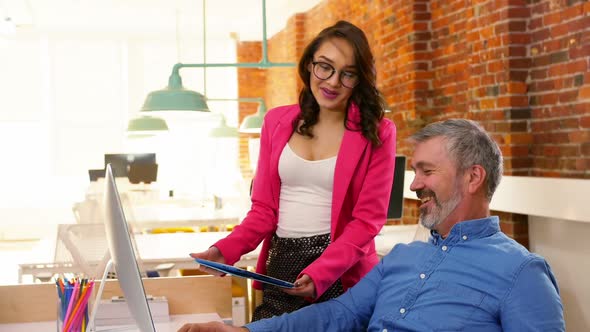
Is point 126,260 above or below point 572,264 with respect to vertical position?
above

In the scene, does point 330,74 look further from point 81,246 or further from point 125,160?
point 125,160

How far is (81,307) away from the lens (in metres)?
1.82

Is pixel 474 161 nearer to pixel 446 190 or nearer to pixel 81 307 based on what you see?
pixel 446 190

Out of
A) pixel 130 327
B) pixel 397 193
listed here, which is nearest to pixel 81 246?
pixel 397 193

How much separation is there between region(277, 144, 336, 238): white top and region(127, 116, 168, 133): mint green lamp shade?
18.8 ft

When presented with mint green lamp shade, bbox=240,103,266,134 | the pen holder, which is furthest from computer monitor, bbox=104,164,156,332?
mint green lamp shade, bbox=240,103,266,134

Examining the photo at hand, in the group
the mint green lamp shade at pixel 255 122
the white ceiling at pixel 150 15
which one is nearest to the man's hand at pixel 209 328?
the mint green lamp shade at pixel 255 122

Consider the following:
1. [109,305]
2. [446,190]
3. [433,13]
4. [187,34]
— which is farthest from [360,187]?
[187,34]

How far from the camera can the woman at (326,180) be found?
2334 millimetres

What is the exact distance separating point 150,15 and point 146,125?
290cm

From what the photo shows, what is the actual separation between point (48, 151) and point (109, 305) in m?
10.3

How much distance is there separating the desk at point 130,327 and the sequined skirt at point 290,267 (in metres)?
0.17

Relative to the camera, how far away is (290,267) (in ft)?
7.89

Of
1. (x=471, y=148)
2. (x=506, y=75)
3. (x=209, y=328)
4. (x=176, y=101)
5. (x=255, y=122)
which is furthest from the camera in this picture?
(x=255, y=122)
